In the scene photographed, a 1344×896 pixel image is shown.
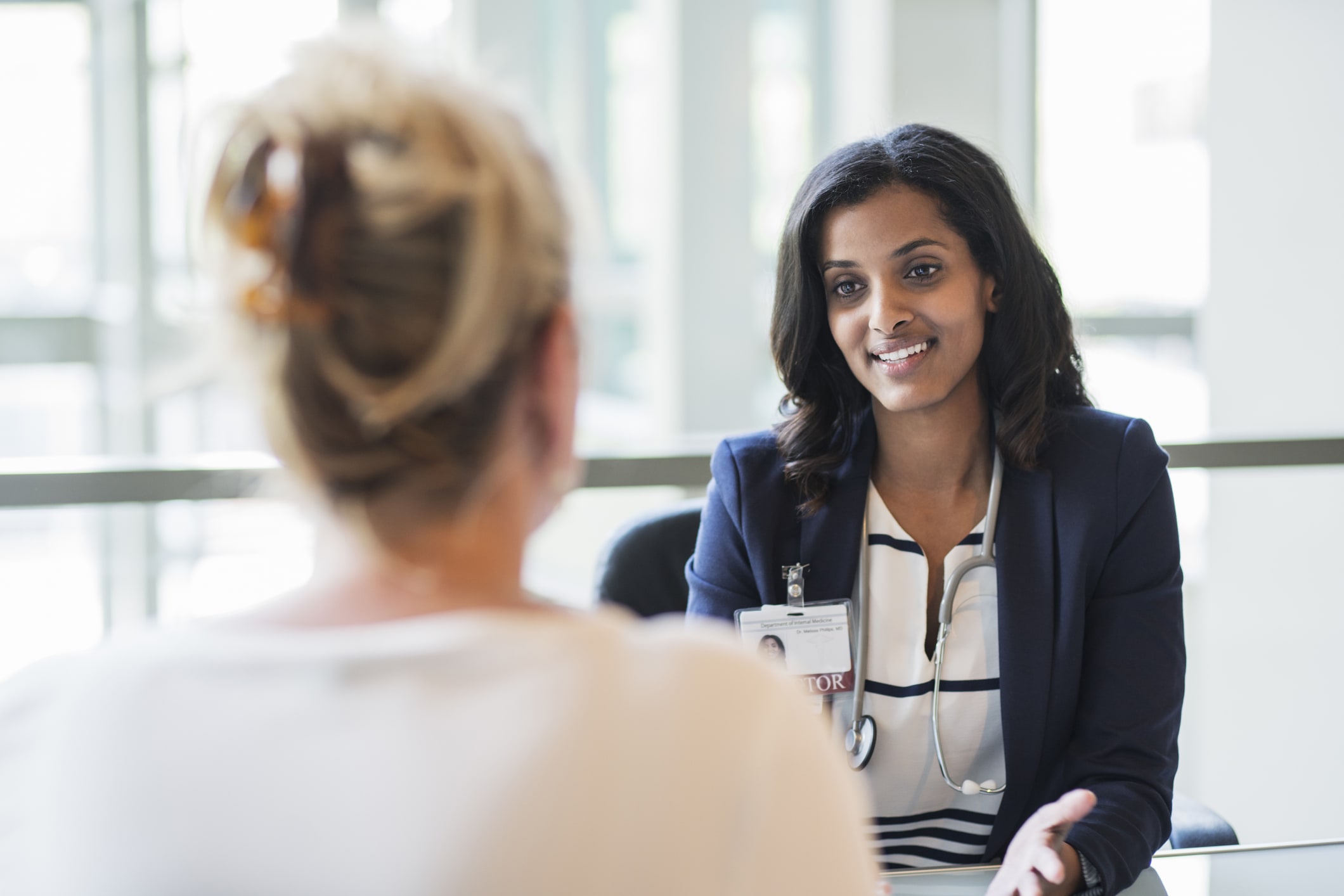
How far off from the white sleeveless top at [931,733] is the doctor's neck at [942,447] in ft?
0.48

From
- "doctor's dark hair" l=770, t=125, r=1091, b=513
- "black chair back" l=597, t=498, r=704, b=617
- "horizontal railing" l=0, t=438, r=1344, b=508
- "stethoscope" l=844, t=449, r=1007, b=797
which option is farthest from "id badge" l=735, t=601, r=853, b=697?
"horizontal railing" l=0, t=438, r=1344, b=508

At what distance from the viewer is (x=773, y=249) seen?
8.09 feet

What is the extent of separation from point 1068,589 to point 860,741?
31 cm

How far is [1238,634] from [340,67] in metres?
3.50

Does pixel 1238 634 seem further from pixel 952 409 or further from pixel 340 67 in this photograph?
pixel 340 67

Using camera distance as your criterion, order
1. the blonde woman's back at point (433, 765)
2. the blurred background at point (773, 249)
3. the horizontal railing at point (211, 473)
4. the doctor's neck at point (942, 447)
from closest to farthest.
Answer: 1. the blonde woman's back at point (433, 765)
2. the doctor's neck at point (942, 447)
3. the horizontal railing at point (211, 473)
4. the blurred background at point (773, 249)

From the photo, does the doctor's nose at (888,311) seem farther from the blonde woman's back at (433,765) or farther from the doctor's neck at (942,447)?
the blonde woman's back at (433,765)

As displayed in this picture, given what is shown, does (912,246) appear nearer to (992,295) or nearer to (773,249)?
(992,295)

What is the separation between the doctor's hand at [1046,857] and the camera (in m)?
1.12

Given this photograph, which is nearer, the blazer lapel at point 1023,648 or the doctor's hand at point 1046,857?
A: the doctor's hand at point 1046,857

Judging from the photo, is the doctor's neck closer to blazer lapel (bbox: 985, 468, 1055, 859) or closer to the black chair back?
blazer lapel (bbox: 985, 468, 1055, 859)

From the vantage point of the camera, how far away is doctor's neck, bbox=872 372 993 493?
5.21ft

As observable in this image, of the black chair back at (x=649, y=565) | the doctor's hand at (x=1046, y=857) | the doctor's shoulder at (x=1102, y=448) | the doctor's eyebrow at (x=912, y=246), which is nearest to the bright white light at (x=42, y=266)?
the black chair back at (x=649, y=565)

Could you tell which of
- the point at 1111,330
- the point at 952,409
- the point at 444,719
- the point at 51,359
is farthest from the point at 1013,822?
the point at 51,359
